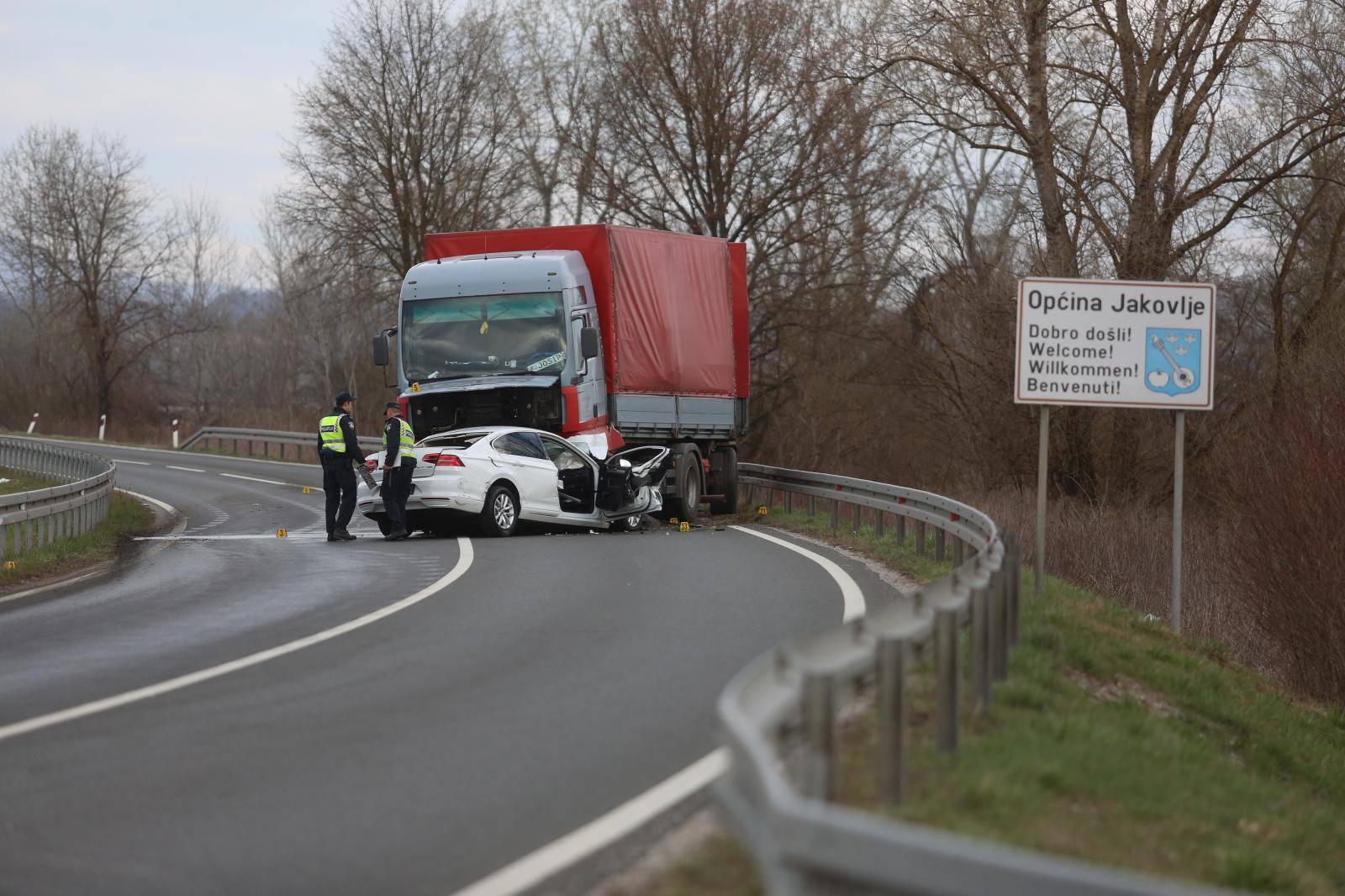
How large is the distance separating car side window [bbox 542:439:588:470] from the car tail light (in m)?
1.39

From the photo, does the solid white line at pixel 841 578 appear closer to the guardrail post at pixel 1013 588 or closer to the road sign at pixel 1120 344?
the guardrail post at pixel 1013 588

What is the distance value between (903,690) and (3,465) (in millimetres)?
33958

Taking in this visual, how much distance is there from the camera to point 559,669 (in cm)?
939

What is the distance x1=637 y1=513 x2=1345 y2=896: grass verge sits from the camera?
5.79m

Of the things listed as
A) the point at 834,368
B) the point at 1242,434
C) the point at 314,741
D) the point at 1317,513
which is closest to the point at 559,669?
the point at 314,741

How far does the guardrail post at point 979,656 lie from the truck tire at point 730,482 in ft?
55.3

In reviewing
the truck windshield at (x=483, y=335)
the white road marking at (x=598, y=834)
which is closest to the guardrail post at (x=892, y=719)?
the white road marking at (x=598, y=834)

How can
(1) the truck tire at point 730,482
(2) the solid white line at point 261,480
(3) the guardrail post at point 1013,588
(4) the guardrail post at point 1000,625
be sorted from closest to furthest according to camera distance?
(4) the guardrail post at point 1000,625, (3) the guardrail post at point 1013,588, (1) the truck tire at point 730,482, (2) the solid white line at point 261,480

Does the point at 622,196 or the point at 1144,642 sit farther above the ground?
the point at 622,196

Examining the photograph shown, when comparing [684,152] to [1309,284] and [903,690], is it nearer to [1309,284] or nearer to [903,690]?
[1309,284]

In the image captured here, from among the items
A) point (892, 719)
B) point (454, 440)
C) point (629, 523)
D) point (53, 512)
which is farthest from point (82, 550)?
point (892, 719)

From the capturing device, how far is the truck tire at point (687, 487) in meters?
22.2

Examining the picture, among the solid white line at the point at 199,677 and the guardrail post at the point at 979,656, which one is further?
the solid white line at the point at 199,677

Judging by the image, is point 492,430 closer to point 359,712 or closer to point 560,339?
point 560,339
